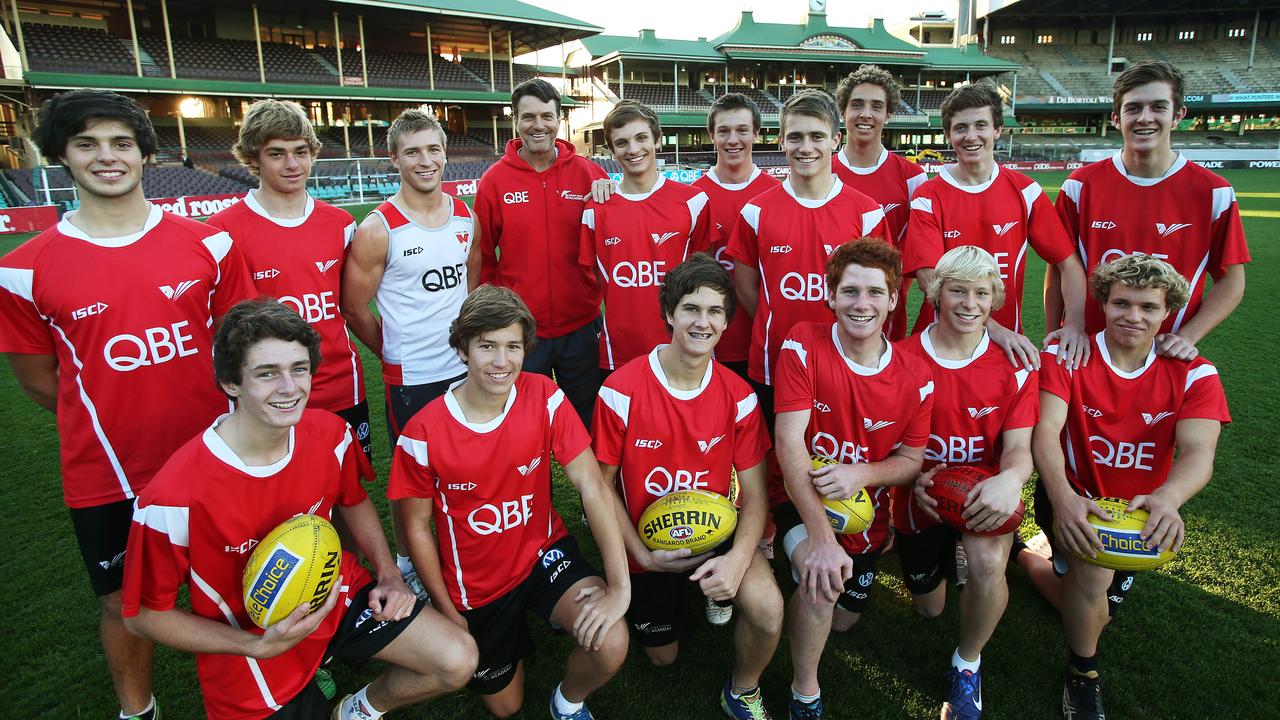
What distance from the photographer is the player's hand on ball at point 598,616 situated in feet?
8.92

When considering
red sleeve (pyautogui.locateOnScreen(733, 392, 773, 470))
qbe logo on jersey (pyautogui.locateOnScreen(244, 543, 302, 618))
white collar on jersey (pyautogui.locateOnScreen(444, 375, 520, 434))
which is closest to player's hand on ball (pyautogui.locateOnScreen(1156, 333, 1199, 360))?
red sleeve (pyautogui.locateOnScreen(733, 392, 773, 470))

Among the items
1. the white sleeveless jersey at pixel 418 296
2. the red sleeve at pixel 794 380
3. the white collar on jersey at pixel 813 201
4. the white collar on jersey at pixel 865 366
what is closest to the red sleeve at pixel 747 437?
the red sleeve at pixel 794 380

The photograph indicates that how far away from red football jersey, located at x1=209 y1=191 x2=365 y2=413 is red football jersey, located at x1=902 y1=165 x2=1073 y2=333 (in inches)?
120

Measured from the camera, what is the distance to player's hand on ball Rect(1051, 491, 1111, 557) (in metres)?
2.77

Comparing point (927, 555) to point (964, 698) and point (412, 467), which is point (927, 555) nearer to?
point (964, 698)

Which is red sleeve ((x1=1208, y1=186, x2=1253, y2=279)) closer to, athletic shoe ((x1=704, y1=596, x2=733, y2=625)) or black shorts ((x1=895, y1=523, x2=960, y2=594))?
black shorts ((x1=895, y1=523, x2=960, y2=594))

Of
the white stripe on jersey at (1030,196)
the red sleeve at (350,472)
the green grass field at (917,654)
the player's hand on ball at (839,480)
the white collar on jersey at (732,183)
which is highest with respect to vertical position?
the white collar on jersey at (732,183)

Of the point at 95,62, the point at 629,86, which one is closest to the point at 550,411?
the point at 95,62

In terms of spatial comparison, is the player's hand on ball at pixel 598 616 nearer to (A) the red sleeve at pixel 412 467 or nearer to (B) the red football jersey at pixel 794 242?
(A) the red sleeve at pixel 412 467

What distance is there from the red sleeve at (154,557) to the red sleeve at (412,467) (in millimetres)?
709

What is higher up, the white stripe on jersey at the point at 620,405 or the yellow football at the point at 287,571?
the white stripe on jersey at the point at 620,405

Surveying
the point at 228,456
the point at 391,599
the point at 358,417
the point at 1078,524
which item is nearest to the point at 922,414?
the point at 1078,524

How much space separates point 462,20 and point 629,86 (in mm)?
13329

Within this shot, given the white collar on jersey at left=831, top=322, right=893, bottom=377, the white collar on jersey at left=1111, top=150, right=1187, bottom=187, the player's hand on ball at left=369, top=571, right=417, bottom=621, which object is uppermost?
the white collar on jersey at left=1111, top=150, right=1187, bottom=187
